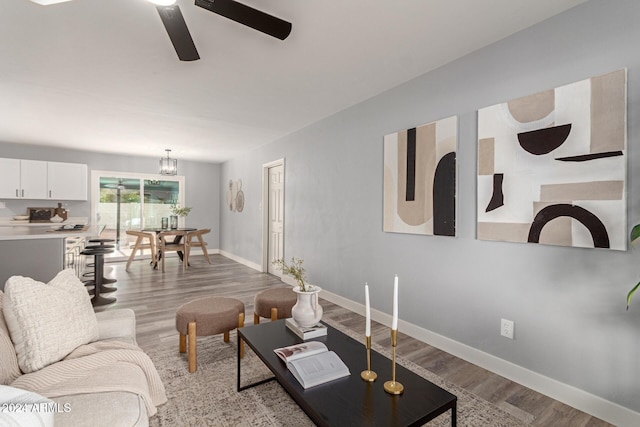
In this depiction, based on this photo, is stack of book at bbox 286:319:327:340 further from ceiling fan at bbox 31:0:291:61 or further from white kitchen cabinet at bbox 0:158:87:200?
white kitchen cabinet at bbox 0:158:87:200

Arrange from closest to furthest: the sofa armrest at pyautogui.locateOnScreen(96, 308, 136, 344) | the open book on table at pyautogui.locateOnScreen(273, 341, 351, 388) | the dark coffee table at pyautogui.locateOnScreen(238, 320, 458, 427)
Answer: the dark coffee table at pyautogui.locateOnScreen(238, 320, 458, 427) < the open book on table at pyautogui.locateOnScreen(273, 341, 351, 388) < the sofa armrest at pyautogui.locateOnScreen(96, 308, 136, 344)

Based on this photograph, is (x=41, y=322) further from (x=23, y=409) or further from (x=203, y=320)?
(x=203, y=320)

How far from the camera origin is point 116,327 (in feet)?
6.08

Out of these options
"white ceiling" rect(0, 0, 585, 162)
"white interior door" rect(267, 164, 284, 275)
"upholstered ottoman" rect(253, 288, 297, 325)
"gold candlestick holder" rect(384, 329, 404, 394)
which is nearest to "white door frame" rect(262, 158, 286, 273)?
"white interior door" rect(267, 164, 284, 275)

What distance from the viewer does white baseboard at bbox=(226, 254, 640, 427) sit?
1.69 metres

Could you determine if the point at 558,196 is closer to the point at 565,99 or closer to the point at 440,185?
the point at 565,99

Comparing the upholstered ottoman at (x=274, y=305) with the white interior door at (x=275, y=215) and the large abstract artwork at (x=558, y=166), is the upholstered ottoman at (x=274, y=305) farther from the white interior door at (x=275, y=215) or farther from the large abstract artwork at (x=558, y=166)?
the white interior door at (x=275, y=215)

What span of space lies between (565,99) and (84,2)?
3035 mm

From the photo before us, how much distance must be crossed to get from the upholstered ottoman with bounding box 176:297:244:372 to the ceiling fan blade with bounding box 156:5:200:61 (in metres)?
1.81

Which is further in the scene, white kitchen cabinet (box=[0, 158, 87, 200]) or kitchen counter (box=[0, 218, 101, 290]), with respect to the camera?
white kitchen cabinet (box=[0, 158, 87, 200])

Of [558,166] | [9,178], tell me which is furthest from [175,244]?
[558,166]

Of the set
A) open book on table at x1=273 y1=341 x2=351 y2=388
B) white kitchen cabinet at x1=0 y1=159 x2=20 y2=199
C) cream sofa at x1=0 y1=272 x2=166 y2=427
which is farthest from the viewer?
white kitchen cabinet at x1=0 y1=159 x2=20 y2=199

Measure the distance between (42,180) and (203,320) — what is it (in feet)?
19.0

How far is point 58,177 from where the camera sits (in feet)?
19.4
